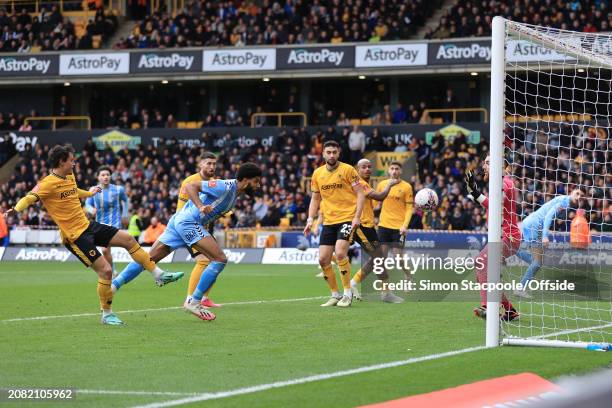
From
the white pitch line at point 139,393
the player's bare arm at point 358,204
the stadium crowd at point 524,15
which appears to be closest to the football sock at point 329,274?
the player's bare arm at point 358,204

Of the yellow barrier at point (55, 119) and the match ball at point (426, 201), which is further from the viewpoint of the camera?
the yellow barrier at point (55, 119)

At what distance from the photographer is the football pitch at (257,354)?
695 centimetres

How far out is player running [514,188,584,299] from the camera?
15.0 m

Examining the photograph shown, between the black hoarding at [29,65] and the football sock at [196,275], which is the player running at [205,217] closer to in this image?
the football sock at [196,275]

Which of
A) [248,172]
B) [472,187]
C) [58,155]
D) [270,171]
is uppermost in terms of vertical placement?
[270,171]

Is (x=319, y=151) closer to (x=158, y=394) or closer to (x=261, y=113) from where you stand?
(x=261, y=113)

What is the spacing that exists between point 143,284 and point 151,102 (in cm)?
2696

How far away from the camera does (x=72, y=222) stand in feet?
38.2

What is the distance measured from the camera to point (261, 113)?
44.1 m

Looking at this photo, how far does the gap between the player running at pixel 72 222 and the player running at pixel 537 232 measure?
18.9 ft

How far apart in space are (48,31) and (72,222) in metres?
37.2

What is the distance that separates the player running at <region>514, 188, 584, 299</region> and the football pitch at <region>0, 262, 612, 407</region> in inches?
41.7

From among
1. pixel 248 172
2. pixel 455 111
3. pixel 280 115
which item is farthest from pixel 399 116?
pixel 248 172

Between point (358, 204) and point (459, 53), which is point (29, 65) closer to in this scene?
point (459, 53)
